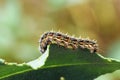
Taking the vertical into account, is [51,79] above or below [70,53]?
below

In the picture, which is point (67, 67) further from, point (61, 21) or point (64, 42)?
point (61, 21)

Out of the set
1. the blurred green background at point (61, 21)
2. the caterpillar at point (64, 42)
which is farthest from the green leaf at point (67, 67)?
the blurred green background at point (61, 21)

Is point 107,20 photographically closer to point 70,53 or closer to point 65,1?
point 65,1

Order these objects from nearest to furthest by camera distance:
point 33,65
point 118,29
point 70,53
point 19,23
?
point 33,65, point 70,53, point 19,23, point 118,29

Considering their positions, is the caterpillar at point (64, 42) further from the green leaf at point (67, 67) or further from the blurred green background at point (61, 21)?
the blurred green background at point (61, 21)

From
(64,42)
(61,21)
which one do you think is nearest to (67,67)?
(64,42)

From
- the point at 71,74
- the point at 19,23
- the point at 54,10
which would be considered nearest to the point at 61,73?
the point at 71,74
